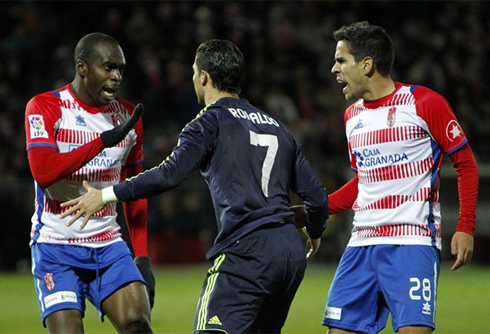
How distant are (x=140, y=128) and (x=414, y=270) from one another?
6.81ft

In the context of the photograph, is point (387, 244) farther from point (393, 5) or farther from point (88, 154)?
point (393, 5)

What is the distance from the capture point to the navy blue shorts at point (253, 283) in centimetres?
412

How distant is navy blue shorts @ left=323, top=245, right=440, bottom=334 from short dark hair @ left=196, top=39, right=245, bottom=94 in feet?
4.43

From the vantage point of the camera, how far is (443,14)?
18.7 m

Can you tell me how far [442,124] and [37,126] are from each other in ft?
8.03

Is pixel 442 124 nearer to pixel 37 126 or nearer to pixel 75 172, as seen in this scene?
pixel 75 172

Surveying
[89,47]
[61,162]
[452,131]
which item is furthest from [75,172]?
[452,131]

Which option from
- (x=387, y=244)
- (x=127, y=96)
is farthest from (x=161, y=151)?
(x=387, y=244)

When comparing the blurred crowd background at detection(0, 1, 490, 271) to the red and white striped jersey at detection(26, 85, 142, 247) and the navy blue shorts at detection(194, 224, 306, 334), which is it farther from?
the navy blue shorts at detection(194, 224, 306, 334)

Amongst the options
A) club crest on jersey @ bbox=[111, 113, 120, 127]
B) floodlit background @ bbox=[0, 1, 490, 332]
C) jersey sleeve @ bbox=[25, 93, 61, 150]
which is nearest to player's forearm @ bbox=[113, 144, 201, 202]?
jersey sleeve @ bbox=[25, 93, 61, 150]

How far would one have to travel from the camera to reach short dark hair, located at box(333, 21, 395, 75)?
5.15 m

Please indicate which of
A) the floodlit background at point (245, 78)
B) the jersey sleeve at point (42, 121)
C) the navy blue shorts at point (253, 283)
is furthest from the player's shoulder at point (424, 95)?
the floodlit background at point (245, 78)

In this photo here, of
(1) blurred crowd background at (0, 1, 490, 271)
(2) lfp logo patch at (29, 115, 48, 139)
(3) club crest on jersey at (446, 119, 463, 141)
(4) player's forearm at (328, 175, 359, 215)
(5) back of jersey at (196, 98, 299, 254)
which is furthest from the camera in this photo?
(1) blurred crowd background at (0, 1, 490, 271)

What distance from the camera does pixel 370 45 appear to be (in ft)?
16.9
